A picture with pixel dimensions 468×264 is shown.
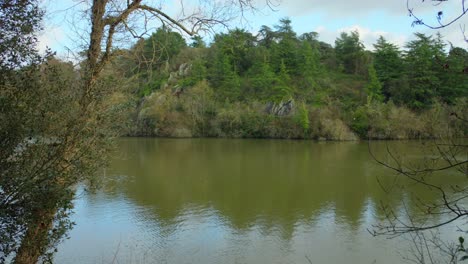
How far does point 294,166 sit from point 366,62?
1377 inches

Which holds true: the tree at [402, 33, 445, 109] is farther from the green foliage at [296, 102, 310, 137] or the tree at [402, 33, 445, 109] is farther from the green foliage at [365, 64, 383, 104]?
the green foliage at [296, 102, 310, 137]

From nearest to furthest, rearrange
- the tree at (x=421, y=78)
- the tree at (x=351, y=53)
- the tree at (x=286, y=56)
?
the tree at (x=421, y=78)
the tree at (x=286, y=56)
the tree at (x=351, y=53)

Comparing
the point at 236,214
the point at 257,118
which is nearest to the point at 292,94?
the point at 257,118

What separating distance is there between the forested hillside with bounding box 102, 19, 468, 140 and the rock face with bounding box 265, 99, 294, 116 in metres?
0.10

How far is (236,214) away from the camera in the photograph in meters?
13.0

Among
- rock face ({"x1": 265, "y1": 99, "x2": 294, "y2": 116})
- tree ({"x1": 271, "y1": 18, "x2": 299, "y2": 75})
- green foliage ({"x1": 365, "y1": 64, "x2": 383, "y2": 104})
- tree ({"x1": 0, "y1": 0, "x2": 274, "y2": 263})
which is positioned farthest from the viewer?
tree ({"x1": 271, "y1": 18, "x2": 299, "y2": 75})

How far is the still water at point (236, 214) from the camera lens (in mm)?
9664

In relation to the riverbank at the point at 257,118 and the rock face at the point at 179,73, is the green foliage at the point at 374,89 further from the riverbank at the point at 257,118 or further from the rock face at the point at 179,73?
the rock face at the point at 179,73

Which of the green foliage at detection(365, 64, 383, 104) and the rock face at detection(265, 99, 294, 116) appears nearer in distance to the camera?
the green foliage at detection(365, 64, 383, 104)

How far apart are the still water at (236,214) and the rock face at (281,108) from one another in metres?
18.9

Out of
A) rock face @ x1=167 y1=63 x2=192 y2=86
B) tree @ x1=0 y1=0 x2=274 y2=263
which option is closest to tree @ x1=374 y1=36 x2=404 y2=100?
rock face @ x1=167 y1=63 x2=192 y2=86

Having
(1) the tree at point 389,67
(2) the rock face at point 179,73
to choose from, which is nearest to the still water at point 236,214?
(1) the tree at point 389,67

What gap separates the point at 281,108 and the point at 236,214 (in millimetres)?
30147

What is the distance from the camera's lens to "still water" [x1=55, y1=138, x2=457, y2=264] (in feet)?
31.7
